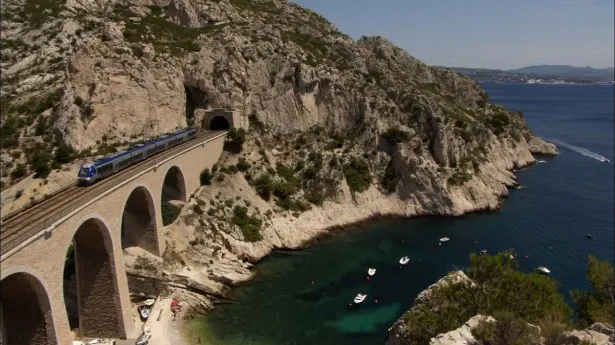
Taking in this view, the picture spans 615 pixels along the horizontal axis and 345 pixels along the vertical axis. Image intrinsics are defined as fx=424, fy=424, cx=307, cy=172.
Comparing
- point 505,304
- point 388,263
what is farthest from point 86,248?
point 388,263

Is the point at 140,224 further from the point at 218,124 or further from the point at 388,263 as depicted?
the point at 388,263

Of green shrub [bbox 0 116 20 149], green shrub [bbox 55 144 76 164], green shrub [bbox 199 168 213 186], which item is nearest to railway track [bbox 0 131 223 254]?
green shrub [bbox 55 144 76 164]

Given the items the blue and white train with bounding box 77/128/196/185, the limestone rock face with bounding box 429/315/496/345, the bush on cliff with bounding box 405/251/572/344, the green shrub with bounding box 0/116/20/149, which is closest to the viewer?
the limestone rock face with bounding box 429/315/496/345

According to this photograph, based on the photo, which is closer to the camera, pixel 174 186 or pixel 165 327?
pixel 165 327

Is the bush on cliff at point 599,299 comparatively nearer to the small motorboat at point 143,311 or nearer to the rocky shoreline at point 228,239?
the rocky shoreline at point 228,239

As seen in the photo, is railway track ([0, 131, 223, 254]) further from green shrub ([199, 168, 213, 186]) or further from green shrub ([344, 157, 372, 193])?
green shrub ([344, 157, 372, 193])

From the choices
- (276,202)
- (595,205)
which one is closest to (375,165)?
(276,202)

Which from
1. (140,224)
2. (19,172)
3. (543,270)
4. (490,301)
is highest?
(19,172)
